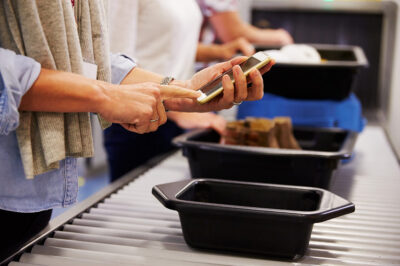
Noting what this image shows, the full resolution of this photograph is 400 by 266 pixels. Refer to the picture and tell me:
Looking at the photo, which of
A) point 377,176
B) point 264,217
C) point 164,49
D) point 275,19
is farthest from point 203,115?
point 275,19

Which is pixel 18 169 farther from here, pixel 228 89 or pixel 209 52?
pixel 209 52

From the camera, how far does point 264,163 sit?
1.24 metres

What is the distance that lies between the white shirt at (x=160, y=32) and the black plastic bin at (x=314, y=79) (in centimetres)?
35

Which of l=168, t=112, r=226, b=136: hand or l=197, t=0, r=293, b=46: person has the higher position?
l=197, t=0, r=293, b=46: person

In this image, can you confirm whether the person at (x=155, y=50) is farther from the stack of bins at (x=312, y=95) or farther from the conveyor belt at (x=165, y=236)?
the conveyor belt at (x=165, y=236)

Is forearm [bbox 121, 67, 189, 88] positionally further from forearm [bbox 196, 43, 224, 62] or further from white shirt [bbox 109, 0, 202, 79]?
forearm [bbox 196, 43, 224, 62]

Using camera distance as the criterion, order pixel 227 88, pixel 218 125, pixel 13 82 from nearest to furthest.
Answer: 1. pixel 13 82
2. pixel 227 88
3. pixel 218 125

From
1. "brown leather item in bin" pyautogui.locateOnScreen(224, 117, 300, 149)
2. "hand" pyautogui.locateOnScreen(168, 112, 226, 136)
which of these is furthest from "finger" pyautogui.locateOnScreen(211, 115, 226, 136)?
"brown leather item in bin" pyautogui.locateOnScreen(224, 117, 300, 149)

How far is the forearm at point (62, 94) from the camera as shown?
752 millimetres

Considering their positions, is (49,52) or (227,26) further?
(227,26)

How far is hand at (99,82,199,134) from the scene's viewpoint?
0.81 m

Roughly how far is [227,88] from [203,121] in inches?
26.6

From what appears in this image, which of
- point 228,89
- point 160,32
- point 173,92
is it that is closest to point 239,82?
point 228,89

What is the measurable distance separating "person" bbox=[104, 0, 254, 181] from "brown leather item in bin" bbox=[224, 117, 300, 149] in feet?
0.54
